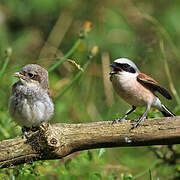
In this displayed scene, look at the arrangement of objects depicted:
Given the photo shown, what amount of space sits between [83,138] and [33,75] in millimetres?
1117

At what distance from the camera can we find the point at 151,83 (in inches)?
191

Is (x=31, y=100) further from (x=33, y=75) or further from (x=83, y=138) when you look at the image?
(x=83, y=138)

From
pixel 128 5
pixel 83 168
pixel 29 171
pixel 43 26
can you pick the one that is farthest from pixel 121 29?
pixel 29 171

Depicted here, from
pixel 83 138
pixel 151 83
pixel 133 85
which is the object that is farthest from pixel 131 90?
pixel 83 138

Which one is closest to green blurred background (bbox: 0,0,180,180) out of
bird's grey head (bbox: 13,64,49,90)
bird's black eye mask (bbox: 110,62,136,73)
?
bird's grey head (bbox: 13,64,49,90)

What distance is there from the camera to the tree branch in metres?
3.89

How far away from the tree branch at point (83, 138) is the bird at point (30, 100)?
54 cm

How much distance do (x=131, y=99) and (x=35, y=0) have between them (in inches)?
169

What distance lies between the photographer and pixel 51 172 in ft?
16.6

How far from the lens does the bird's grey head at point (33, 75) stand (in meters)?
4.76

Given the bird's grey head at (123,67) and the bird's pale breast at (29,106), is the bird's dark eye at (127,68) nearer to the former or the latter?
the bird's grey head at (123,67)

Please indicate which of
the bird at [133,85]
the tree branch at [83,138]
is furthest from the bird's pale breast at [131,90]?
the tree branch at [83,138]

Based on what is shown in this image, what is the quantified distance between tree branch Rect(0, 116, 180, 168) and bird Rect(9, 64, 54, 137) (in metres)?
0.54

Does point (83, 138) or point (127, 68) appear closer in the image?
point (83, 138)
